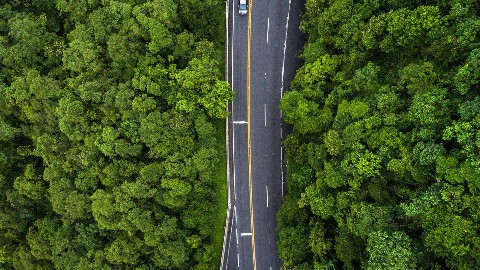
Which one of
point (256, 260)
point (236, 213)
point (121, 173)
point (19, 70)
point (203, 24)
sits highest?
point (203, 24)

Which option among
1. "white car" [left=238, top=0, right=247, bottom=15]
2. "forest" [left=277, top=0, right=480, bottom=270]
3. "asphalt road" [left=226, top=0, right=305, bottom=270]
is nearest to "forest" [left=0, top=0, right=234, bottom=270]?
"asphalt road" [left=226, top=0, right=305, bottom=270]

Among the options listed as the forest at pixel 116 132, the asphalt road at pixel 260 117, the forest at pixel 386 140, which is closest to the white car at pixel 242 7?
the asphalt road at pixel 260 117

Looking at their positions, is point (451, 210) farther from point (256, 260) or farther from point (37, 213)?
point (37, 213)

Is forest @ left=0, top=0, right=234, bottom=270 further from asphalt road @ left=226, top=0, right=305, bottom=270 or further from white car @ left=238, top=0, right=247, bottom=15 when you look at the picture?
white car @ left=238, top=0, right=247, bottom=15

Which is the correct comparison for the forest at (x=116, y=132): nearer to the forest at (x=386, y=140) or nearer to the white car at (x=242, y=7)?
the white car at (x=242, y=7)

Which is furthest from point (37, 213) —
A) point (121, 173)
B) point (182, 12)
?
point (182, 12)

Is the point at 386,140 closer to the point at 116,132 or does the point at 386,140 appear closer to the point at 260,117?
the point at 260,117
